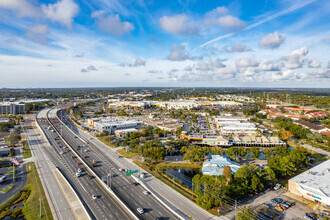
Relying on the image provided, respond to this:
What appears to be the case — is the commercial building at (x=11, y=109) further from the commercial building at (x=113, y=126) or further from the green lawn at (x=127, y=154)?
the green lawn at (x=127, y=154)

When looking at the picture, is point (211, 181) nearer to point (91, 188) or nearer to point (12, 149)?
point (91, 188)

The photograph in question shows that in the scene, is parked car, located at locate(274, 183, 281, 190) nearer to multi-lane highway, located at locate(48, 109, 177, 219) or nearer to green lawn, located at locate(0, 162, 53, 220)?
multi-lane highway, located at locate(48, 109, 177, 219)

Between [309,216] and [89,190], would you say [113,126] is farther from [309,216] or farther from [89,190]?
[309,216]

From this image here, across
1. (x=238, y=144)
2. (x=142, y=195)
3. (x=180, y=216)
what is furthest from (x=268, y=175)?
(x=238, y=144)

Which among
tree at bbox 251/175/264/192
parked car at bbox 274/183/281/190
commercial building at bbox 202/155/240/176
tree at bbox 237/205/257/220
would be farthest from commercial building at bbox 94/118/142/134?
tree at bbox 237/205/257/220

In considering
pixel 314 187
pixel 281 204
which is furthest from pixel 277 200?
pixel 314 187
